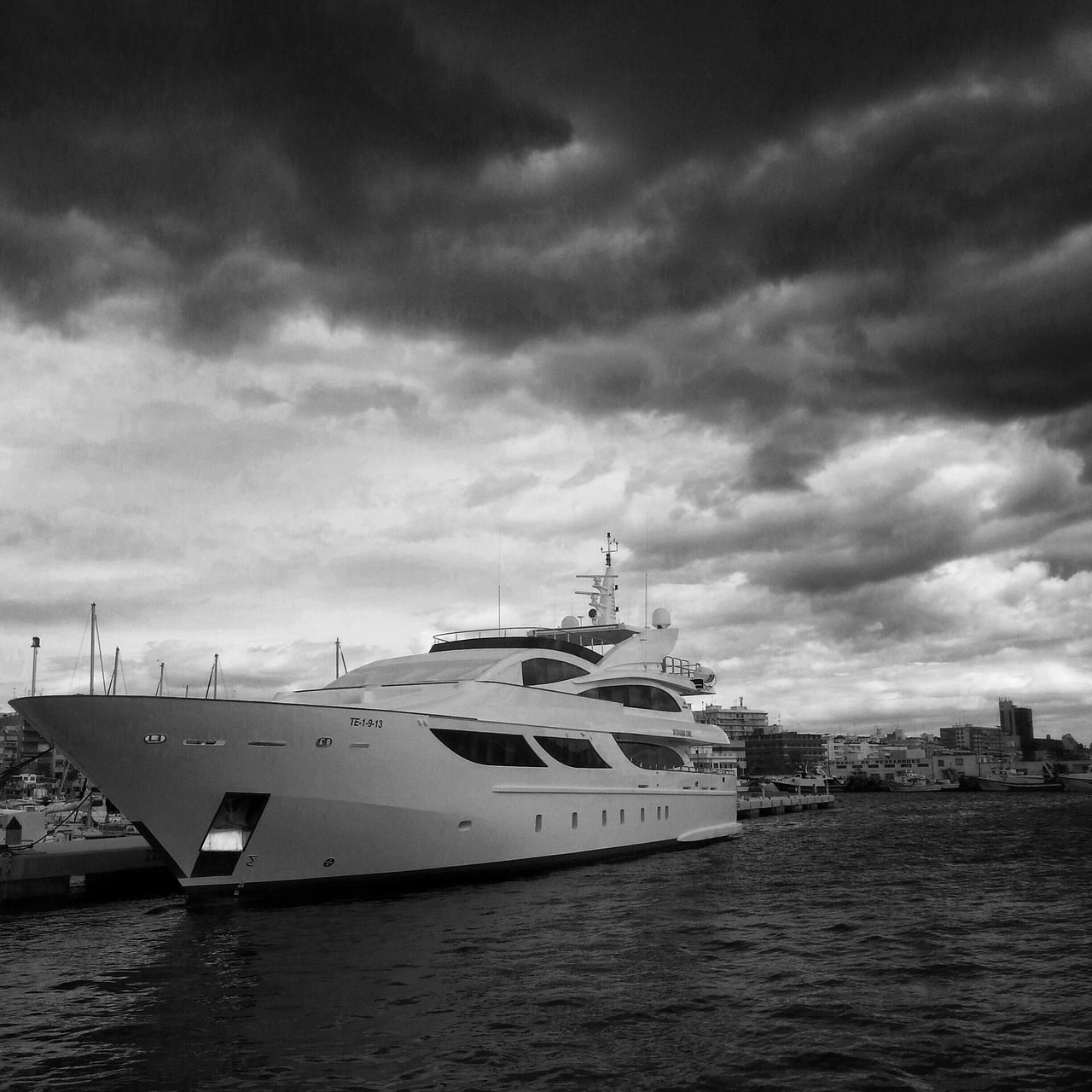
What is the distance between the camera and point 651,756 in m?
32.5

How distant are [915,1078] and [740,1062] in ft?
5.83

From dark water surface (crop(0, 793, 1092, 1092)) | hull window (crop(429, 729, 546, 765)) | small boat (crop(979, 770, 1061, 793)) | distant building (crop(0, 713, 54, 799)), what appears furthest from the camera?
small boat (crop(979, 770, 1061, 793))

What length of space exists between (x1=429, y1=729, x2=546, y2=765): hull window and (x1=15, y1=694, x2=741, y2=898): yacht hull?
0.18m

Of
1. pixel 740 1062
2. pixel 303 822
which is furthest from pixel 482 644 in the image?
pixel 740 1062

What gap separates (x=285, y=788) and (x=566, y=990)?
866cm

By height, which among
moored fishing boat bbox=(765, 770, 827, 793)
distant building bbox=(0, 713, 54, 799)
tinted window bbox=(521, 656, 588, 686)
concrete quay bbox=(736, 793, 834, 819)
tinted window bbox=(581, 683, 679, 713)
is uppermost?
tinted window bbox=(521, 656, 588, 686)

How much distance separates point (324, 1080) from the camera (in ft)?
31.8

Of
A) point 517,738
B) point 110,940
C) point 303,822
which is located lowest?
point 110,940

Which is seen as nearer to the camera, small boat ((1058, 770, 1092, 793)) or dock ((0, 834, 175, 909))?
dock ((0, 834, 175, 909))

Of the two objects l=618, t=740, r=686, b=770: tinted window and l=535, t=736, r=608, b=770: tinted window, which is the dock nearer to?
l=535, t=736, r=608, b=770: tinted window

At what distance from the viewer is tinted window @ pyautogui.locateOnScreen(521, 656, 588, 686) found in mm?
27344

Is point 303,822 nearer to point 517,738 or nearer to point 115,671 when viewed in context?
point 517,738

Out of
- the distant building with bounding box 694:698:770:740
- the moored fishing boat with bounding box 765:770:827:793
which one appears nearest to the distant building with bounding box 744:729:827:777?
the distant building with bounding box 694:698:770:740

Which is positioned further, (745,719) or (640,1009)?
(745,719)
